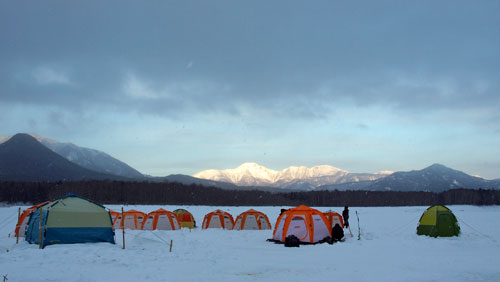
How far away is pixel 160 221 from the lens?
27.9 metres

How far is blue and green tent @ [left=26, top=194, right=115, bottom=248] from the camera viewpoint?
1595 cm

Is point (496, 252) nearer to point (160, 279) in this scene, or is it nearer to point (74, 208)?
point (160, 279)

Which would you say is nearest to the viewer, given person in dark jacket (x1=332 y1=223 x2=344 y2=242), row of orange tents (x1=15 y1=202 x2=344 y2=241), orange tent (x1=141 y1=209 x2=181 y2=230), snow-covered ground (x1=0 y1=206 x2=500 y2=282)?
snow-covered ground (x1=0 y1=206 x2=500 y2=282)

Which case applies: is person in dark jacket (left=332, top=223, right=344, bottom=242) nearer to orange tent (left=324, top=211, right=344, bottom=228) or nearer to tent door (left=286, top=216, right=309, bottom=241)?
tent door (left=286, top=216, right=309, bottom=241)

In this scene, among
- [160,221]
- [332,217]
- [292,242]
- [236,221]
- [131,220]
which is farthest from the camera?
[236,221]

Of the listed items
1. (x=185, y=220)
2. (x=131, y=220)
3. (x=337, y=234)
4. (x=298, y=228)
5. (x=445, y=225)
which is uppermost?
(x=445, y=225)

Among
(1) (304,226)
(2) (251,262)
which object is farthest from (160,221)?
(2) (251,262)

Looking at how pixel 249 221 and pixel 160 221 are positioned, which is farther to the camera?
pixel 249 221

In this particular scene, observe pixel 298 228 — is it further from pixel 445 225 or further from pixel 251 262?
pixel 445 225

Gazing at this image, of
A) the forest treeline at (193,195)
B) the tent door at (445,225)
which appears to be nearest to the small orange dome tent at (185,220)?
the tent door at (445,225)

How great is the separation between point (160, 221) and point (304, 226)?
12.3 metres

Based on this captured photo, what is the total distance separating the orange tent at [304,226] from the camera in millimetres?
19547

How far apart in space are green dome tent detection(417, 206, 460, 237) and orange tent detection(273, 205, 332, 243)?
662cm

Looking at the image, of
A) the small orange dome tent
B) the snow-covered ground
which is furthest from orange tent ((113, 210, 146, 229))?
the snow-covered ground
